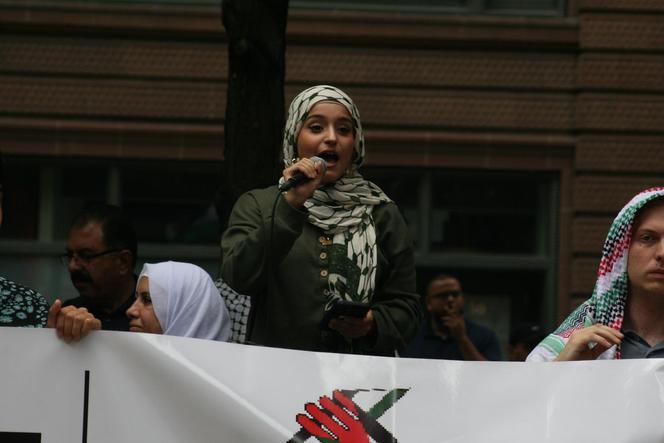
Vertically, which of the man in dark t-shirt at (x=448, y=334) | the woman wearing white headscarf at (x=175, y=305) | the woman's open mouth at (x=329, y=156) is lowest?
the man in dark t-shirt at (x=448, y=334)

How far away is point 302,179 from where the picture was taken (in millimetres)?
4480

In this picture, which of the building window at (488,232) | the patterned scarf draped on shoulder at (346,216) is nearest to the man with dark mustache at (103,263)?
the patterned scarf draped on shoulder at (346,216)

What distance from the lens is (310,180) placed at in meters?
4.48

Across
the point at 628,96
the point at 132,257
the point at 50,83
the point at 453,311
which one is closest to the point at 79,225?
the point at 132,257

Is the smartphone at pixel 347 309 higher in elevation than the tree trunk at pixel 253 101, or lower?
lower

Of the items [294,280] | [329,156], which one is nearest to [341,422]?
[294,280]

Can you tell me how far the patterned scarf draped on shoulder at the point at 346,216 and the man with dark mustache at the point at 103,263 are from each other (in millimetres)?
925

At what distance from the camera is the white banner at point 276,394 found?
401 centimetres

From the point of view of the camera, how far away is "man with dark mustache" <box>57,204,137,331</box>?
546 centimetres

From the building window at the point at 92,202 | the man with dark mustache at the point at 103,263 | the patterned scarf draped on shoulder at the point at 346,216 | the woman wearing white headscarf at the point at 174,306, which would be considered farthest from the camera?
the building window at the point at 92,202

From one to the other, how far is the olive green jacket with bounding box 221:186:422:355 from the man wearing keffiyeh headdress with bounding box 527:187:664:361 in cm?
74

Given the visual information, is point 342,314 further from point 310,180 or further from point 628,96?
point 628,96

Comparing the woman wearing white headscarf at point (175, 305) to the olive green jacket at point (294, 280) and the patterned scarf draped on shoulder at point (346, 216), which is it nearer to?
the olive green jacket at point (294, 280)

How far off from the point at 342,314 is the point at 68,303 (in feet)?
4.48
